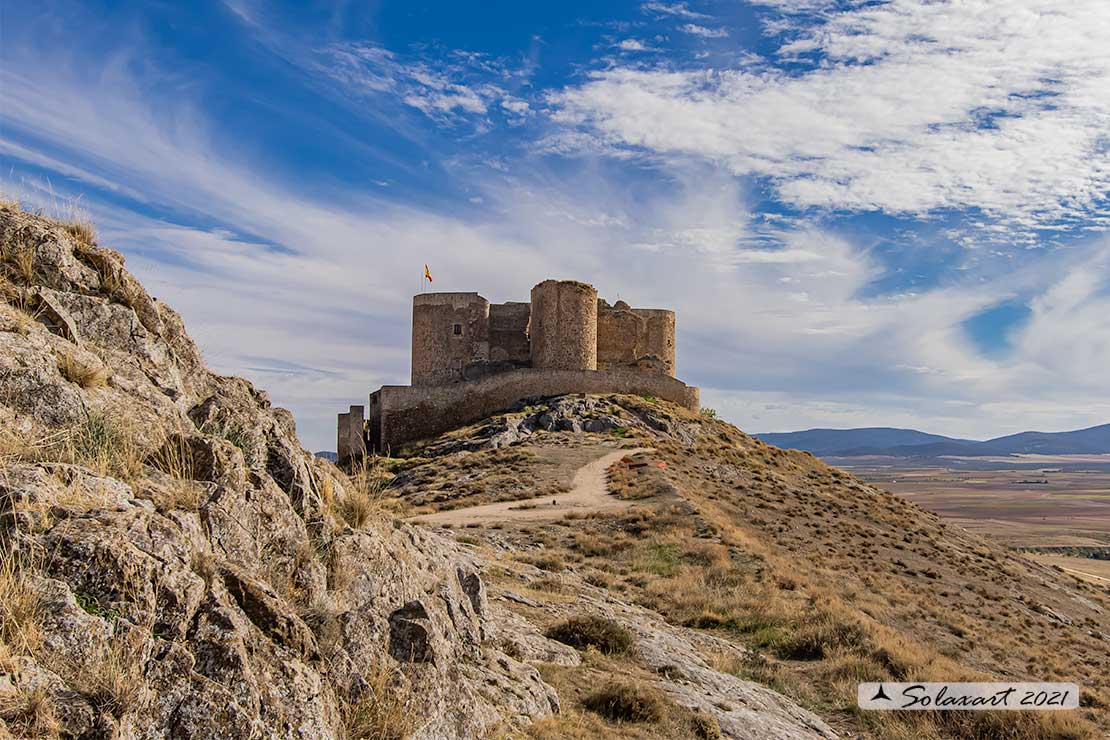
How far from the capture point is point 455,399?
4166 centimetres

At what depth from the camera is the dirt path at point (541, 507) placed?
22.7m

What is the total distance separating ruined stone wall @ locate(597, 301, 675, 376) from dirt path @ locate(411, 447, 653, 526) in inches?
803

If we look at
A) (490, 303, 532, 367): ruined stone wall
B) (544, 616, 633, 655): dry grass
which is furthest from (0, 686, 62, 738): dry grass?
(490, 303, 532, 367): ruined stone wall

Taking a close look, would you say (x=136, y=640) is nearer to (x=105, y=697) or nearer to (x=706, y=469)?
(x=105, y=697)

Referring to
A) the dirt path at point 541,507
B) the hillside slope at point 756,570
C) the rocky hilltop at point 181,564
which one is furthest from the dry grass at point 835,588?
the rocky hilltop at point 181,564

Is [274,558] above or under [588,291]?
under

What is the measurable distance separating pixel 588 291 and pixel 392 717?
39.8 m

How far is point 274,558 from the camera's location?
5.39 m

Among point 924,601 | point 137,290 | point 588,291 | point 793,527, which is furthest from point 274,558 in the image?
point 588,291

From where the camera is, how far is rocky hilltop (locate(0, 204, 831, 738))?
3.74 m

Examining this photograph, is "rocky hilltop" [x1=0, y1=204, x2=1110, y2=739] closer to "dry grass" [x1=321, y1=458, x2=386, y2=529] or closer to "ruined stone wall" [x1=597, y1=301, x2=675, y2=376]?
"dry grass" [x1=321, y1=458, x2=386, y2=529]

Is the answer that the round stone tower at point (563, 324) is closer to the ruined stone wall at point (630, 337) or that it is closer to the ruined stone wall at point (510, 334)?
the ruined stone wall at point (510, 334)

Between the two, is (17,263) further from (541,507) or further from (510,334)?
(510,334)

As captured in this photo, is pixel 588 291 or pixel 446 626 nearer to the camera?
pixel 446 626
